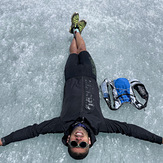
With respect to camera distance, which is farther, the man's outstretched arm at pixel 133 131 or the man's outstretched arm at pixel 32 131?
the man's outstretched arm at pixel 133 131

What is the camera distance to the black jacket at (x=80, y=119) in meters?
1.94

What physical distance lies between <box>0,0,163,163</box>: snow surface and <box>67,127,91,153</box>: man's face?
0.39 m

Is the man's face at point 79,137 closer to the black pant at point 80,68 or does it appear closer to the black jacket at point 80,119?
the black jacket at point 80,119

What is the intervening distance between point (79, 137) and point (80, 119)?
0.87ft

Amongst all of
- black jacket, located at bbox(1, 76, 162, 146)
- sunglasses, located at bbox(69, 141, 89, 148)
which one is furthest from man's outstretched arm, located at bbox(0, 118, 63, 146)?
sunglasses, located at bbox(69, 141, 89, 148)

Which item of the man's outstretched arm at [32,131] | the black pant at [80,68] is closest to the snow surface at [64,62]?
the man's outstretched arm at [32,131]

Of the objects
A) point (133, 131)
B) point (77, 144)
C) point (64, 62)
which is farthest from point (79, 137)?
point (64, 62)

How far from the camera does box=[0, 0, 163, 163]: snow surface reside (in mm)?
2115

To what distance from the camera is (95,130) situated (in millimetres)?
1969

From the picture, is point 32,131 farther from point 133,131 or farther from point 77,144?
point 133,131

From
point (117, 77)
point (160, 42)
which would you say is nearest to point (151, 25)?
point (160, 42)

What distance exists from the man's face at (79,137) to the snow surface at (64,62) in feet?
1.29

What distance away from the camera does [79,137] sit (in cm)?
176

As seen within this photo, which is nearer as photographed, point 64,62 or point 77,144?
point 77,144
